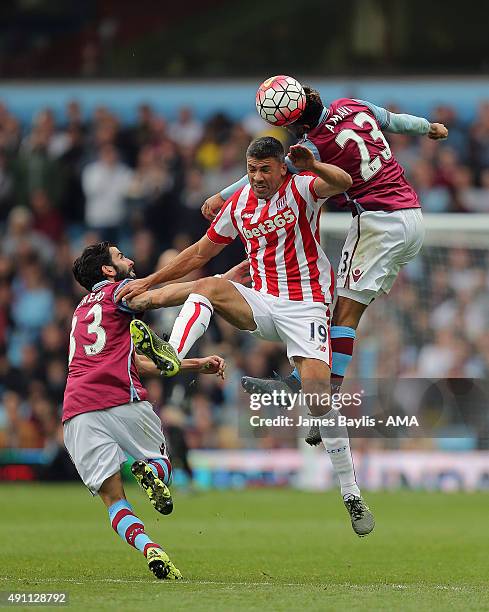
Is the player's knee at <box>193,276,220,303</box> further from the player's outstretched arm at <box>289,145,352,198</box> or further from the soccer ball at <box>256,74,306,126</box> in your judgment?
the soccer ball at <box>256,74,306,126</box>

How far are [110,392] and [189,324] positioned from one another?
75 cm

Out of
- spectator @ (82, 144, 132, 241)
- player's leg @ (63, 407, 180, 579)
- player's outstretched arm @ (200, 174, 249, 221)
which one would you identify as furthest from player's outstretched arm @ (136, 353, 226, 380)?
spectator @ (82, 144, 132, 241)

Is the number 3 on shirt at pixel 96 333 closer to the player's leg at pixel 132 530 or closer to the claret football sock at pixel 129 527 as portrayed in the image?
the player's leg at pixel 132 530

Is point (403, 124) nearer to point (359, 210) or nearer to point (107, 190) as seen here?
point (359, 210)

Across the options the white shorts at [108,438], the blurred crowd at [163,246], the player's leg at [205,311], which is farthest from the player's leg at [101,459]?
the blurred crowd at [163,246]

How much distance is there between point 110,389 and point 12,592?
1770 millimetres

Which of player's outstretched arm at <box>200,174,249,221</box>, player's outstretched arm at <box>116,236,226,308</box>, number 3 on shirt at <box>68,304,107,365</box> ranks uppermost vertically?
player's outstretched arm at <box>200,174,249,221</box>

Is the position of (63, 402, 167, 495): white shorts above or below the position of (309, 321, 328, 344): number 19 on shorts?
below

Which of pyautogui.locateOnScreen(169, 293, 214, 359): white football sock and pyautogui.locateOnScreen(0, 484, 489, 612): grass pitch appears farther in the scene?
pyautogui.locateOnScreen(169, 293, 214, 359): white football sock

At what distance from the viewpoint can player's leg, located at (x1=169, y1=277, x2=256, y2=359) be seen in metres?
9.84

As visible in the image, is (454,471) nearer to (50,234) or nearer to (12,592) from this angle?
(50,234)

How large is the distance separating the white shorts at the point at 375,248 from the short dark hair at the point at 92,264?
6.18 ft

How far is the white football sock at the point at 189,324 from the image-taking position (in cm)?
981

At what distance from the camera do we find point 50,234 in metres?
21.6
